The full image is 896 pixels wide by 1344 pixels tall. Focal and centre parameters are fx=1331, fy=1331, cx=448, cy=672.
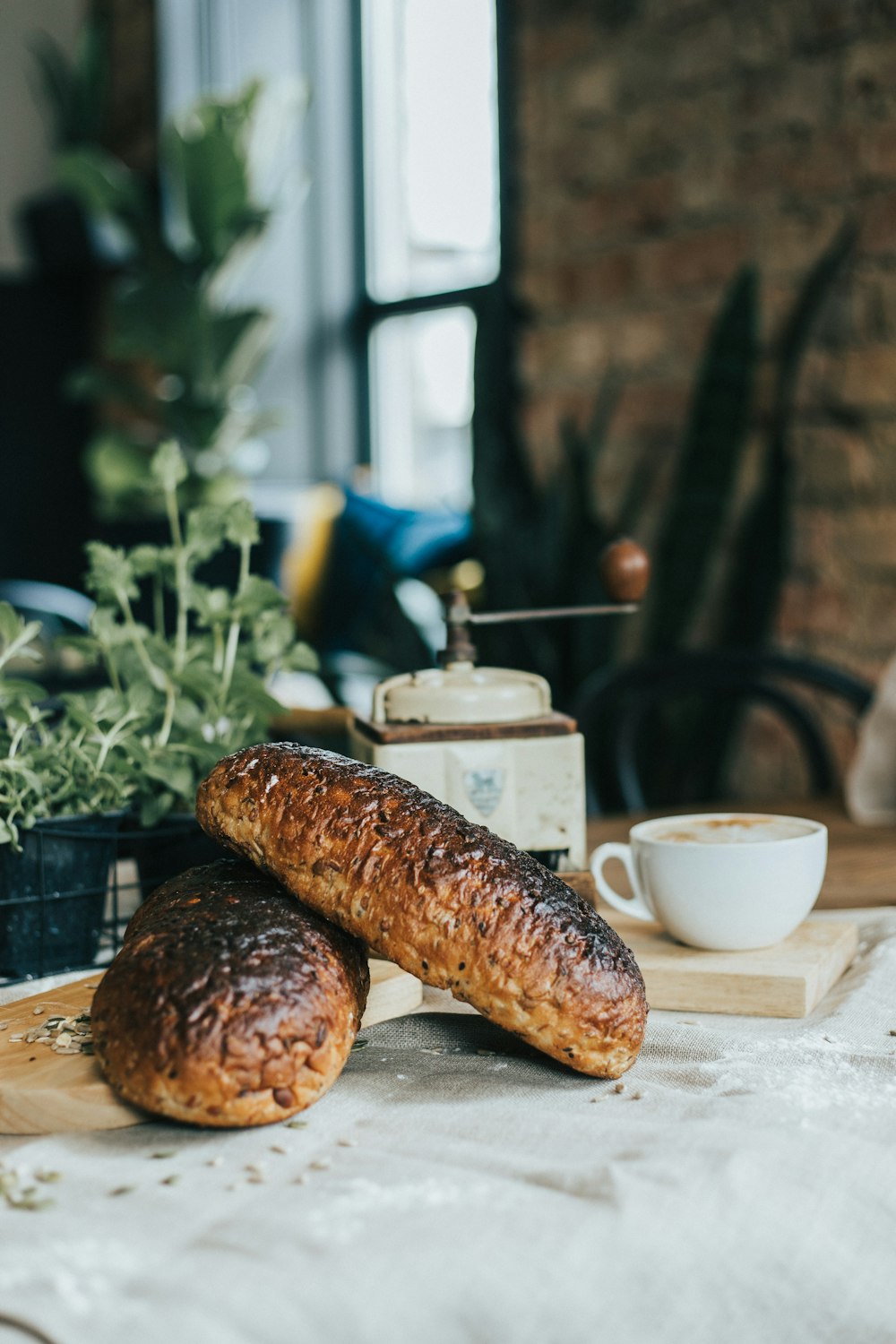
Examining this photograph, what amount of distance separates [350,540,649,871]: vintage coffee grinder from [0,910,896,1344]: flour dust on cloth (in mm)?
236

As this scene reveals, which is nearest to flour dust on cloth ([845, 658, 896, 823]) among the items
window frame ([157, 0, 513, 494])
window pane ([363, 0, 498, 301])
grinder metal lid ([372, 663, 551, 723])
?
grinder metal lid ([372, 663, 551, 723])

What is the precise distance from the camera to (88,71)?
4.78 metres

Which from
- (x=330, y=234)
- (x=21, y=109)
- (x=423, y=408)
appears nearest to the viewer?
(x=423, y=408)

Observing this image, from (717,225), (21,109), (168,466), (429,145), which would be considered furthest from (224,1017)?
(21,109)

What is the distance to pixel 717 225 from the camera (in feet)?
9.02

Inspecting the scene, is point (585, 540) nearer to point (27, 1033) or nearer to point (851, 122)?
point (851, 122)

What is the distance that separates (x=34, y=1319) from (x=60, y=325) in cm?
530

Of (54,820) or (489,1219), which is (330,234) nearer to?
(54,820)

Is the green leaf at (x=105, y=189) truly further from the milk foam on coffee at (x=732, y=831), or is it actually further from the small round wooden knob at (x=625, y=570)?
the milk foam on coffee at (x=732, y=831)

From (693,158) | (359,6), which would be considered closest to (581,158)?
(693,158)

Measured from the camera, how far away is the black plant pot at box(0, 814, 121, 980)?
0.89 meters

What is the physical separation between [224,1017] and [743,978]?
1.20 ft

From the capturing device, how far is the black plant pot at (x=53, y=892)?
0.89m

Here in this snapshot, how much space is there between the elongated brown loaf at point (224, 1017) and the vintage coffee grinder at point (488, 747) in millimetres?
230
